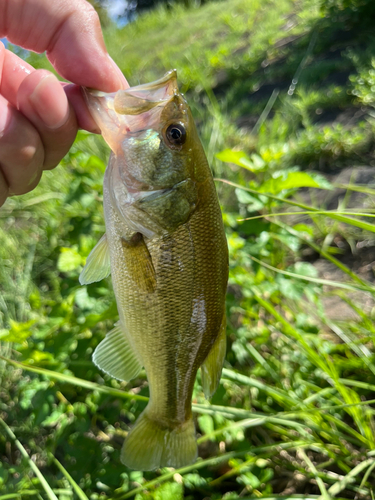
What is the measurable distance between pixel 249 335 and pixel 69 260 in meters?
1.13

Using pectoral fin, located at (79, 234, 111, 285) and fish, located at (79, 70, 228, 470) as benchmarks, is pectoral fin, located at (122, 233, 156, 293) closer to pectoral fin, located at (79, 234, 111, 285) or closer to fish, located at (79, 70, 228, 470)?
fish, located at (79, 70, 228, 470)

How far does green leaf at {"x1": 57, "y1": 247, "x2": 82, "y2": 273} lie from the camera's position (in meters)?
1.79

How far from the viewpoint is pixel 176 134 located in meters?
1.22

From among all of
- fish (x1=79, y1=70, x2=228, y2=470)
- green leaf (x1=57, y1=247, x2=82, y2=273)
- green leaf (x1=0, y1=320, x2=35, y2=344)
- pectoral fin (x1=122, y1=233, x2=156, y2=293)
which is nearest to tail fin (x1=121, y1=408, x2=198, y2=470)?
fish (x1=79, y1=70, x2=228, y2=470)

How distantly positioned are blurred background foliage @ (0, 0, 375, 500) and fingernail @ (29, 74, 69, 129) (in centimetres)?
66

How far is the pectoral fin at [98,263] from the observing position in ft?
4.21

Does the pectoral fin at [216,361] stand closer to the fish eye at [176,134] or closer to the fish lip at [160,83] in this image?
the fish eye at [176,134]

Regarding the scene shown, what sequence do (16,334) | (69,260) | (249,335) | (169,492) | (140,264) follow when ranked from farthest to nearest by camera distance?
(249,335) → (69,260) → (16,334) → (169,492) → (140,264)

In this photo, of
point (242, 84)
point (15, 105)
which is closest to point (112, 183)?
point (15, 105)

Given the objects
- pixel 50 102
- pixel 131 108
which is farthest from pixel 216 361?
pixel 50 102

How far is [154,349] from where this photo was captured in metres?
1.25

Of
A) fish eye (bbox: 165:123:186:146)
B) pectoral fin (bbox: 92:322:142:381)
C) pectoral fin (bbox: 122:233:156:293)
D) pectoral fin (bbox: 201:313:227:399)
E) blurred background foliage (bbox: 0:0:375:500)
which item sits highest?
fish eye (bbox: 165:123:186:146)

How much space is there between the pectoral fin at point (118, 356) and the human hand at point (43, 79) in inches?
27.8

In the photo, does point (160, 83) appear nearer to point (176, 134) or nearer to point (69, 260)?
point (176, 134)
